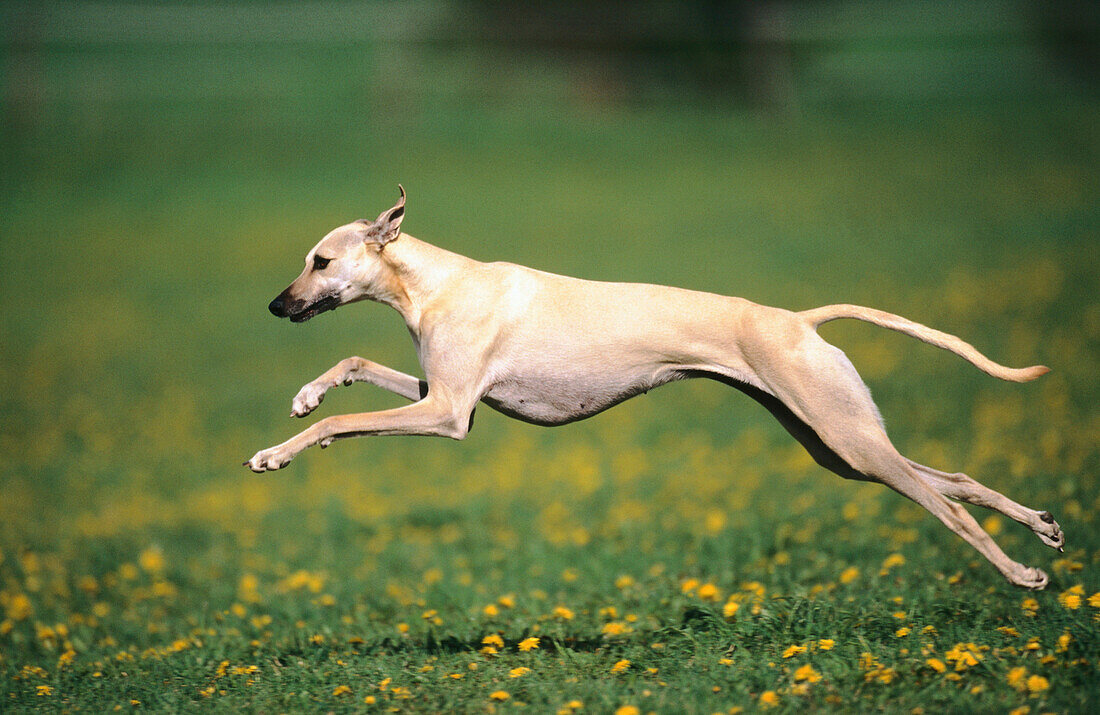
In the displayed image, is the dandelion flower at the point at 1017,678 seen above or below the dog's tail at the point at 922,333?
below

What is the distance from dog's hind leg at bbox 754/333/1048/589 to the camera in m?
5.67

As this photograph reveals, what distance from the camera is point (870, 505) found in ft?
32.1

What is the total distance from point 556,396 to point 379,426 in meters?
0.93

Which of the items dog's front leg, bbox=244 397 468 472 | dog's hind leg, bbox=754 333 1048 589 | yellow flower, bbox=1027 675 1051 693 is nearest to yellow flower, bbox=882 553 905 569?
dog's hind leg, bbox=754 333 1048 589

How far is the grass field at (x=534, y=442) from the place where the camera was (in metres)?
6.10

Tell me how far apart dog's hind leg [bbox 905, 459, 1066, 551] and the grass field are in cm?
45

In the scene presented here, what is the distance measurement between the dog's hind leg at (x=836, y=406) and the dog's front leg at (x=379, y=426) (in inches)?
60.8

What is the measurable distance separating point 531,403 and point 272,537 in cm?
644

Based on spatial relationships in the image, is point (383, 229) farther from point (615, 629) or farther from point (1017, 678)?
point (1017, 678)

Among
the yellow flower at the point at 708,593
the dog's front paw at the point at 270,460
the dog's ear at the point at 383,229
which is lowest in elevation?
the yellow flower at the point at 708,593

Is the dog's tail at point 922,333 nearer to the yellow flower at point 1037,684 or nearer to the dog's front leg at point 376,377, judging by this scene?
the yellow flower at point 1037,684

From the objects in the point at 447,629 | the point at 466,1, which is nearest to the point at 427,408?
the point at 447,629

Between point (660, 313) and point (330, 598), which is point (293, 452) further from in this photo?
point (330, 598)

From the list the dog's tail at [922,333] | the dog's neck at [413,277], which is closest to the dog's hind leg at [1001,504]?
the dog's tail at [922,333]
